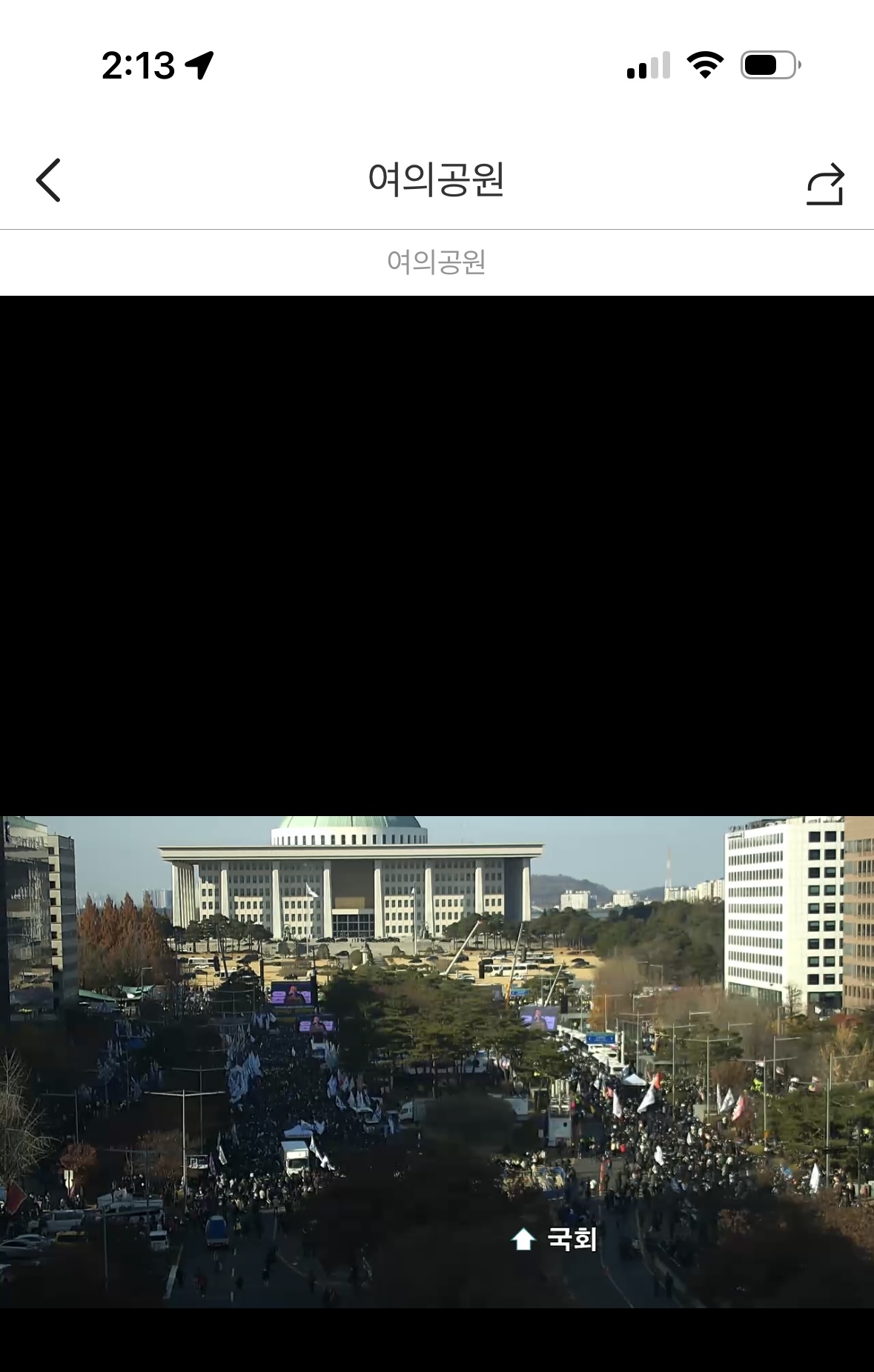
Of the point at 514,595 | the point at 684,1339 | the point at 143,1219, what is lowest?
the point at 684,1339

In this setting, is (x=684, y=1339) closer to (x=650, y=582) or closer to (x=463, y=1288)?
(x=463, y=1288)

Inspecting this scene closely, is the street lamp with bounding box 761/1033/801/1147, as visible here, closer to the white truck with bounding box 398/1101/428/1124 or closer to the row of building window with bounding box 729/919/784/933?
the row of building window with bounding box 729/919/784/933

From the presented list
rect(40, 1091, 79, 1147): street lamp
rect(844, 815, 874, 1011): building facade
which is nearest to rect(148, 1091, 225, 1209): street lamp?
rect(40, 1091, 79, 1147): street lamp

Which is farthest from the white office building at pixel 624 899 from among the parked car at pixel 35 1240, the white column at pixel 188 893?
the parked car at pixel 35 1240

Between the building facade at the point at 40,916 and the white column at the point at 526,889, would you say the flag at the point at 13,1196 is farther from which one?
the white column at the point at 526,889

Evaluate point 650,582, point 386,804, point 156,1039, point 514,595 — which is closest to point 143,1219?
point 156,1039

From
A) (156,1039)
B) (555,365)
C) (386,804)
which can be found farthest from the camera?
(156,1039)

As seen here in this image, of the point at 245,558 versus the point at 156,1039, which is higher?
the point at 245,558
